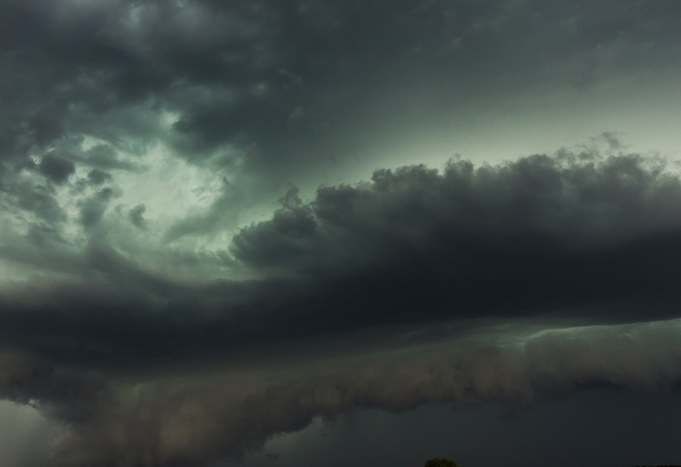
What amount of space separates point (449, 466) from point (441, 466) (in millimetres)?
6225

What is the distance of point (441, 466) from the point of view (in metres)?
18.0

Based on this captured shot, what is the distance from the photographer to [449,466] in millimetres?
19172

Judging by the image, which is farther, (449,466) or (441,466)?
(449,466)

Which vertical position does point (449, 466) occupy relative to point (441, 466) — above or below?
below
